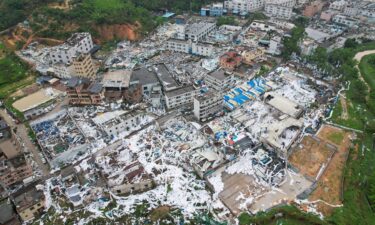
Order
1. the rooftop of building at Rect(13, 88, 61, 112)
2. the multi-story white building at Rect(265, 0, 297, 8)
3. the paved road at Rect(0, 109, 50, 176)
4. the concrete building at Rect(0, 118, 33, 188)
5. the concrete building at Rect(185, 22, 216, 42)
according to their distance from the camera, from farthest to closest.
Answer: the multi-story white building at Rect(265, 0, 297, 8) → the concrete building at Rect(185, 22, 216, 42) → the rooftop of building at Rect(13, 88, 61, 112) → the paved road at Rect(0, 109, 50, 176) → the concrete building at Rect(0, 118, 33, 188)

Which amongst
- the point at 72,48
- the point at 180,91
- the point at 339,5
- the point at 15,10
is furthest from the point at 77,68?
the point at 339,5

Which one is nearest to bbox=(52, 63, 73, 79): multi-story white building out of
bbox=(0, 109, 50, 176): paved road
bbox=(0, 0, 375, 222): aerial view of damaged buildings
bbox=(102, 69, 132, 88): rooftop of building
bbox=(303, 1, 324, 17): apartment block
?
bbox=(0, 0, 375, 222): aerial view of damaged buildings

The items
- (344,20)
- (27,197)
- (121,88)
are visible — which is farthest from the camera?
(344,20)

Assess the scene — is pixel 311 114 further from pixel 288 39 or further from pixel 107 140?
pixel 107 140

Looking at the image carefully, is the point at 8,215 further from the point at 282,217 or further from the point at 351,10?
the point at 351,10

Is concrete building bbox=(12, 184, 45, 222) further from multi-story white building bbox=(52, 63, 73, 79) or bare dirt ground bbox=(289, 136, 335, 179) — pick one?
bare dirt ground bbox=(289, 136, 335, 179)

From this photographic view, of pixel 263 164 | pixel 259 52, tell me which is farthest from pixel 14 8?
pixel 263 164

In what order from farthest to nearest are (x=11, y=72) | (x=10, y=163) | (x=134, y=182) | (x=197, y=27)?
(x=197, y=27) → (x=11, y=72) → (x=10, y=163) → (x=134, y=182)
